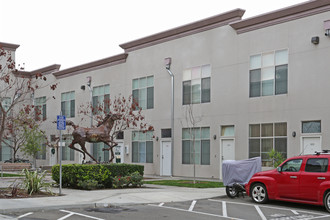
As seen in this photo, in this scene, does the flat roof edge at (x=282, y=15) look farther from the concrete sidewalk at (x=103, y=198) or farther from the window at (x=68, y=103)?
the window at (x=68, y=103)

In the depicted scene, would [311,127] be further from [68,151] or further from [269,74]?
[68,151]

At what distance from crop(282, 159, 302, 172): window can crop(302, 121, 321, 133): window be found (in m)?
7.82

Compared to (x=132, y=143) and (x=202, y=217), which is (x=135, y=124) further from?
(x=202, y=217)

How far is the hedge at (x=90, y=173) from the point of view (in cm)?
1942

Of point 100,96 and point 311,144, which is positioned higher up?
point 100,96

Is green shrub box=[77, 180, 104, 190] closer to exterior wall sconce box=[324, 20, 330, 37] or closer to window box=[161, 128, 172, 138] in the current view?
window box=[161, 128, 172, 138]

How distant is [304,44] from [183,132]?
31.2ft

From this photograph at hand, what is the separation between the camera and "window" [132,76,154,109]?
32000mm

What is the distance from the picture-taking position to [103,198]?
16.1 metres

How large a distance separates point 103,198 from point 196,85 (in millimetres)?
13951

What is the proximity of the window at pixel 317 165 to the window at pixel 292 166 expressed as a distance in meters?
0.31

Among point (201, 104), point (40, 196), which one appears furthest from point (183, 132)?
point (40, 196)

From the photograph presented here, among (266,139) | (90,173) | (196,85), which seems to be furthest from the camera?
(196,85)

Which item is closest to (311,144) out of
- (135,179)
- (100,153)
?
(135,179)
